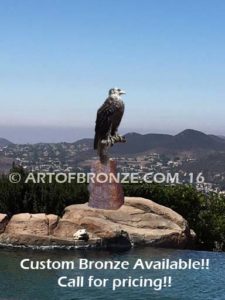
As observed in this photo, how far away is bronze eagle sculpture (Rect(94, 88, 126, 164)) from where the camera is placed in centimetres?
1828

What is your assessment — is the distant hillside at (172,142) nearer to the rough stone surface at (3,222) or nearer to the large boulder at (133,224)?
the large boulder at (133,224)

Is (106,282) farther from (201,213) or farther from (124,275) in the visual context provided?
(201,213)

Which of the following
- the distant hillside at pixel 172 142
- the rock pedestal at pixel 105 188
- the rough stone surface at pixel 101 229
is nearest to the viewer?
the rough stone surface at pixel 101 229

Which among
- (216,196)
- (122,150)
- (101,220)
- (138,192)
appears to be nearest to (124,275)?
Answer: (101,220)

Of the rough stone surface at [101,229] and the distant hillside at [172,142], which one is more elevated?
the distant hillside at [172,142]

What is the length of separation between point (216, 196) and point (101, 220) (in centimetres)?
894

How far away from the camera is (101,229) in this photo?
1661 cm

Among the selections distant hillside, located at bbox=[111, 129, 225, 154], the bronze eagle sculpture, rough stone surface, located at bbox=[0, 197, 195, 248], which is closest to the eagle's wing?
the bronze eagle sculpture

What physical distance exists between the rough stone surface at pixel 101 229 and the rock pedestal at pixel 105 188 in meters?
0.28

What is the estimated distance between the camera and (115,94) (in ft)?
60.1

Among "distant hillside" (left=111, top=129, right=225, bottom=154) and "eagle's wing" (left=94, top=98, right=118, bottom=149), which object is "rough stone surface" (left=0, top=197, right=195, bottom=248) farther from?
"distant hillside" (left=111, top=129, right=225, bottom=154)

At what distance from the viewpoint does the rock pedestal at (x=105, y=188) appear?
18109 millimetres

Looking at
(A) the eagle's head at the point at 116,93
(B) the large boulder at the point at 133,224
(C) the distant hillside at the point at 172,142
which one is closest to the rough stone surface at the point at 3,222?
(B) the large boulder at the point at 133,224

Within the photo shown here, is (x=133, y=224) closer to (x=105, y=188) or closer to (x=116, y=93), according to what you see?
(x=105, y=188)
